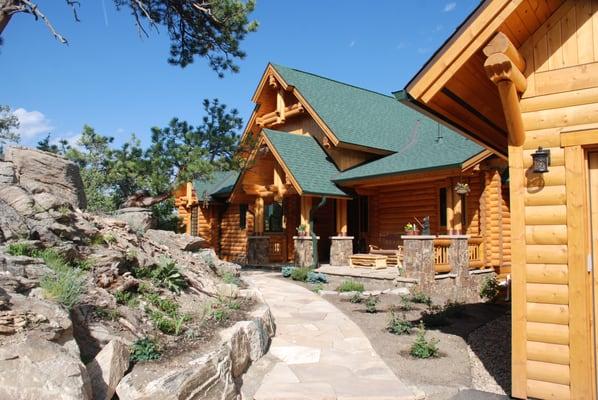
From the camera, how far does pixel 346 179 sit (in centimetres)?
1543

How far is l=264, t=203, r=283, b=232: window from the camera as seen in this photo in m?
18.8

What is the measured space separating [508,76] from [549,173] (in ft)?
3.37

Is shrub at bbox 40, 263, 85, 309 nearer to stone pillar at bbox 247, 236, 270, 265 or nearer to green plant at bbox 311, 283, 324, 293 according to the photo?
green plant at bbox 311, 283, 324, 293

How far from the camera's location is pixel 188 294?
23.1 feet

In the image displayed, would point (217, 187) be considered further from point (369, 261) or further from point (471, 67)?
point (471, 67)

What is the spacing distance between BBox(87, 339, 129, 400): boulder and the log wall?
145 inches

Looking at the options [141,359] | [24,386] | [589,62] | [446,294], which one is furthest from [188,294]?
[446,294]

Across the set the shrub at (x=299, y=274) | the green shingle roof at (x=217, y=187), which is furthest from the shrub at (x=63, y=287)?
the green shingle roof at (x=217, y=187)

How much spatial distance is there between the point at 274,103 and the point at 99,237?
14592mm

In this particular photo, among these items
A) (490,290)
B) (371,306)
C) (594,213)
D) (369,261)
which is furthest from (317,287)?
(594,213)

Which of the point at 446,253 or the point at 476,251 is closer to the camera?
the point at 446,253

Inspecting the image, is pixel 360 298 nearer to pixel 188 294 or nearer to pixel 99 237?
pixel 188 294

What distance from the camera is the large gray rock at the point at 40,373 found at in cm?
299

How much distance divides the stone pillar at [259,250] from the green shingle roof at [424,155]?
3689 mm
